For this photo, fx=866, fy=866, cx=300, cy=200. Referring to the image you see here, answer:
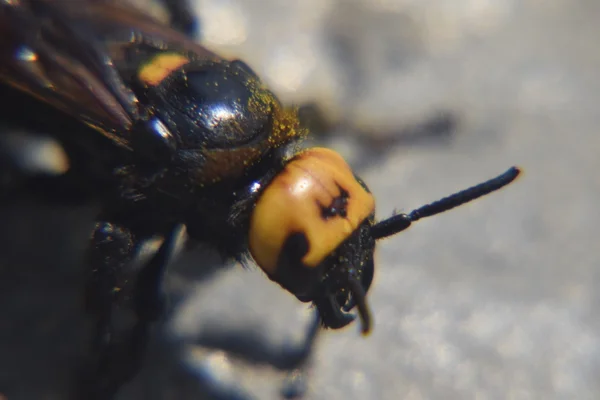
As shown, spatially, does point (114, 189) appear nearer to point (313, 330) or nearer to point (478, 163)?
point (313, 330)

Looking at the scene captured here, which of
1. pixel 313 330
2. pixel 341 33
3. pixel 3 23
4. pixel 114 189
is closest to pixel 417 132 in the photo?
pixel 341 33

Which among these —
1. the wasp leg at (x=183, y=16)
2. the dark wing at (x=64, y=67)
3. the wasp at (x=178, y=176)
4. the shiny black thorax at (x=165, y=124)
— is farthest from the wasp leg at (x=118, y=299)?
the wasp leg at (x=183, y=16)

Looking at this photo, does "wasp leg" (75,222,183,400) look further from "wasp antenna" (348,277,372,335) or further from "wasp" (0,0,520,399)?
"wasp antenna" (348,277,372,335)

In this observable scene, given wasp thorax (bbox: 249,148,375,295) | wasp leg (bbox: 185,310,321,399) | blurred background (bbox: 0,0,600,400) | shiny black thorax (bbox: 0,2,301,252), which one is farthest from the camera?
blurred background (bbox: 0,0,600,400)

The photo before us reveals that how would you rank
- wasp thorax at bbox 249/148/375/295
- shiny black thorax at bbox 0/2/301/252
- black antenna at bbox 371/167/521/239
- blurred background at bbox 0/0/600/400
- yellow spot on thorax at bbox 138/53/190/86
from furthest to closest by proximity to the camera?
blurred background at bbox 0/0/600/400, yellow spot on thorax at bbox 138/53/190/86, shiny black thorax at bbox 0/2/301/252, black antenna at bbox 371/167/521/239, wasp thorax at bbox 249/148/375/295

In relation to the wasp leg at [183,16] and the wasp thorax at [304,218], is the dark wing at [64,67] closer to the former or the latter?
the wasp thorax at [304,218]

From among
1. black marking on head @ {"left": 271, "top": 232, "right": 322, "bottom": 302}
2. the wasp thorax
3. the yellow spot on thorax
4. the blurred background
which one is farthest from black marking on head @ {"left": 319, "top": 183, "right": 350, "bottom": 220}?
the blurred background

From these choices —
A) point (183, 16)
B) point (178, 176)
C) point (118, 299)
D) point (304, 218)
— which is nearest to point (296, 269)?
point (304, 218)
